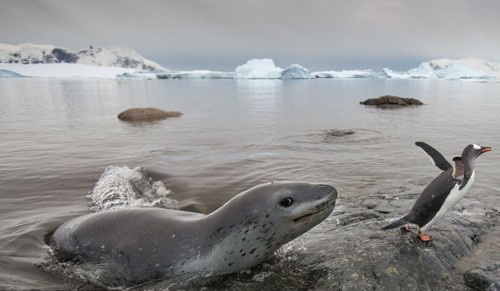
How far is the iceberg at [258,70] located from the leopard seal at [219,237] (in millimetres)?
114133

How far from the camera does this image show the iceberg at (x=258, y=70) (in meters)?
116

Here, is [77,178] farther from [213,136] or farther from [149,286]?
[213,136]

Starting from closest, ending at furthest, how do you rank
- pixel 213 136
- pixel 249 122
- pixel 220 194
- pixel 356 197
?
pixel 356 197 → pixel 220 194 → pixel 213 136 → pixel 249 122

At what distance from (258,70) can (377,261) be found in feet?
388

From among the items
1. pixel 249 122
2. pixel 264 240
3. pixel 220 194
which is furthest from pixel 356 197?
pixel 249 122

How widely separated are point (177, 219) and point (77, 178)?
5.64 metres

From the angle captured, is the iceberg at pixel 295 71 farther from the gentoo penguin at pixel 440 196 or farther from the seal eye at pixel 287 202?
the seal eye at pixel 287 202

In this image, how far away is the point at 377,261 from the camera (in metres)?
3.89

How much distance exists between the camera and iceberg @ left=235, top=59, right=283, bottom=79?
116500 mm

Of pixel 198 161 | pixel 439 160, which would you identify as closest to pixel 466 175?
pixel 439 160

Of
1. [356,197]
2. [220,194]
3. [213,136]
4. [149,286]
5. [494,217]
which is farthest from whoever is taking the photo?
[213,136]

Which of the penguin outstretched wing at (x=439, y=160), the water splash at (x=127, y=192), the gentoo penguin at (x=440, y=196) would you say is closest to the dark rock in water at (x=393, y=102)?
the water splash at (x=127, y=192)

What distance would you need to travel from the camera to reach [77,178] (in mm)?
8758

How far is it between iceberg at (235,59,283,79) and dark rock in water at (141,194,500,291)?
113m
